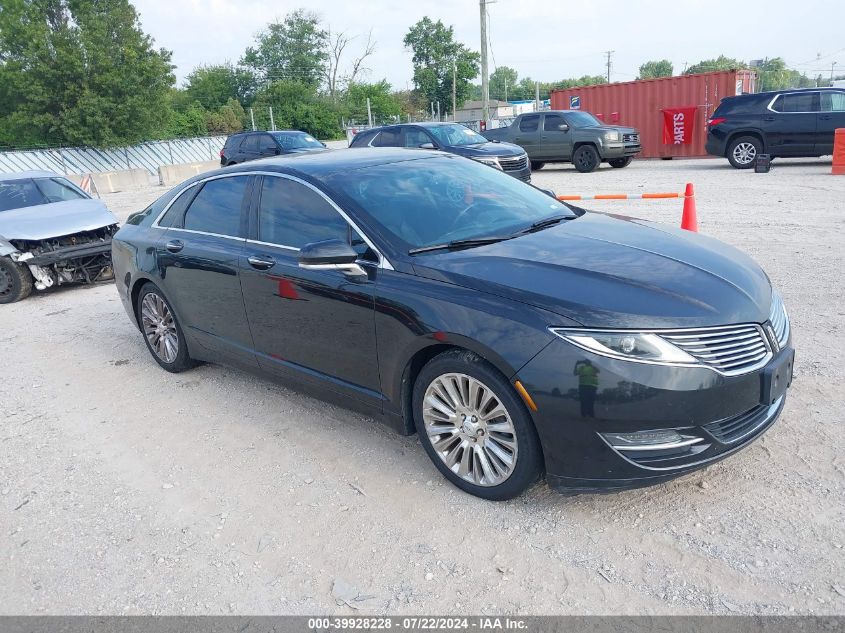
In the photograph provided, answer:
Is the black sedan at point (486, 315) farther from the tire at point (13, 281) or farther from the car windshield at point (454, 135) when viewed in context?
the car windshield at point (454, 135)

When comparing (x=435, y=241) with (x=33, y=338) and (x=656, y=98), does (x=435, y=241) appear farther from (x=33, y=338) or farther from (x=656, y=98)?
(x=656, y=98)

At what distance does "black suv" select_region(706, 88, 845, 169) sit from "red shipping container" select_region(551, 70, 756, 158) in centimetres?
479

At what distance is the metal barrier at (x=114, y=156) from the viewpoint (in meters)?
31.9

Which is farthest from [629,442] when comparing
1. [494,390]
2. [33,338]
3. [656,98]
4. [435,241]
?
[656,98]

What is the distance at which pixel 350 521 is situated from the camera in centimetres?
340

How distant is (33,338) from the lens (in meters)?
7.00

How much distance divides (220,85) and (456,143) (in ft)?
182

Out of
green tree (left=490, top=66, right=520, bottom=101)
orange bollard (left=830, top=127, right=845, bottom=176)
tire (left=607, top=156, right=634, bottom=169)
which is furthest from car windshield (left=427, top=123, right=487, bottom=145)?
green tree (left=490, top=66, right=520, bottom=101)

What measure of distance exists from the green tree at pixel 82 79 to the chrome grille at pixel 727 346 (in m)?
38.5

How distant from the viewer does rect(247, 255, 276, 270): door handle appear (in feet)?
14.0

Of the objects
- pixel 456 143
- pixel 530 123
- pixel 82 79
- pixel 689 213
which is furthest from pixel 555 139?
pixel 82 79

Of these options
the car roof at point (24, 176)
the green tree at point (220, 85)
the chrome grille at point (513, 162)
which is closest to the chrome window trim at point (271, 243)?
the car roof at point (24, 176)

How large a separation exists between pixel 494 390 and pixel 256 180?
2362mm

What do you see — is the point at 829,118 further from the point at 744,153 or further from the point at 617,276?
the point at 617,276
